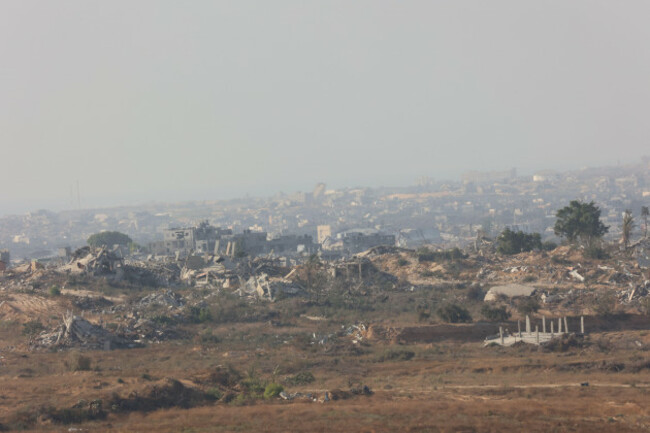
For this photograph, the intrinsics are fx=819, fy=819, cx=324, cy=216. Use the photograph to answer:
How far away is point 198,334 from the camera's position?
37.3 m

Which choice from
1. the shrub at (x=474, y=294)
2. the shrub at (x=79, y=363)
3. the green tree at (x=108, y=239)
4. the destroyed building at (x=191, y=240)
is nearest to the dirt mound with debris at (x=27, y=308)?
the shrub at (x=79, y=363)

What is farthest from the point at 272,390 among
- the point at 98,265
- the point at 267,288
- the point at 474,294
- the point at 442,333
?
the point at 98,265

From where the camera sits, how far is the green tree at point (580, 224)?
64812mm

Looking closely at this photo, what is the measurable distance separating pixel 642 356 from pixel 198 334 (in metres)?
19.1

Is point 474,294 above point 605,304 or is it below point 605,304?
below

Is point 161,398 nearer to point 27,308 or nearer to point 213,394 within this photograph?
point 213,394

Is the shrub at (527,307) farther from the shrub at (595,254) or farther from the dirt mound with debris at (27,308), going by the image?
the dirt mound with debris at (27,308)

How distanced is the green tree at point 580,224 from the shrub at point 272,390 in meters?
45.4

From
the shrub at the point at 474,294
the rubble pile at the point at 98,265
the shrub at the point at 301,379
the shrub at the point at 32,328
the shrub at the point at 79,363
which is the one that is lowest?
the shrub at the point at 474,294

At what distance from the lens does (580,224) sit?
2566 inches

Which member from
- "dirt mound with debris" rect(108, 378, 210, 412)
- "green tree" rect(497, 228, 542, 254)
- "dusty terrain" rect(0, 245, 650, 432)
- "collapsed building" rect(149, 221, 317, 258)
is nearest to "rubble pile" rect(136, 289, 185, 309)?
"dusty terrain" rect(0, 245, 650, 432)

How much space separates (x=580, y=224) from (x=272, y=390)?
1859 inches

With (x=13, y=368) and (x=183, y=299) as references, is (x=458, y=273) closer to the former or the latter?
(x=183, y=299)

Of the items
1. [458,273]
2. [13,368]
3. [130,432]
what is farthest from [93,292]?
[130,432]
